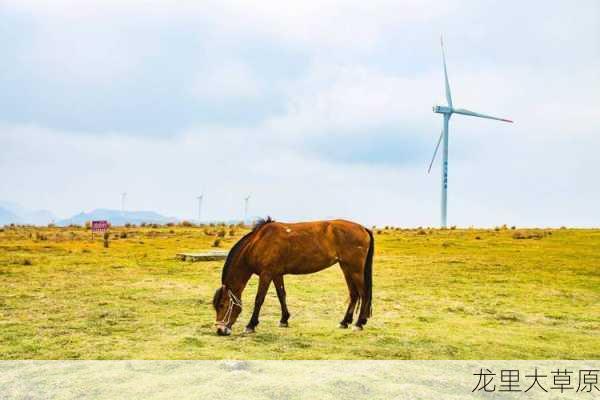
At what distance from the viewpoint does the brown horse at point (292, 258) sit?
409 inches

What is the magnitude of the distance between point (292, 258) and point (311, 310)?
3.00 metres

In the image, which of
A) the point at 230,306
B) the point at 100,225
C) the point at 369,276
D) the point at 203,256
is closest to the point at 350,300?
the point at 369,276

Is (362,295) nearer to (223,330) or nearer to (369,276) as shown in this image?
(369,276)

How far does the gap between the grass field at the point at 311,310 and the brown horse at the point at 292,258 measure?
61cm

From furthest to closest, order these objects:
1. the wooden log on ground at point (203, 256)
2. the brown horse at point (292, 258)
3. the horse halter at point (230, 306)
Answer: the wooden log on ground at point (203, 256) → the brown horse at point (292, 258) → the horse halter at point (230, 306)

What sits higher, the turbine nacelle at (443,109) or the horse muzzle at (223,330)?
the turbine nacelle at (443,109)

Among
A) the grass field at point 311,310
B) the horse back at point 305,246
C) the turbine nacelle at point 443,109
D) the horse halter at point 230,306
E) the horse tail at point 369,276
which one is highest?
the turbine nacelle at point 443,109

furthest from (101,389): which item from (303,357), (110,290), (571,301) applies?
(571,301)

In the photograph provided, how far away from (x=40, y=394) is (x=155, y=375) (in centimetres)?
127

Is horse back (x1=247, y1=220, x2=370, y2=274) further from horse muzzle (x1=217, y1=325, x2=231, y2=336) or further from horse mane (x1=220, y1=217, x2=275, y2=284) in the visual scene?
horse muzzle (x1=217, y1=325, x2=231, y2=336)

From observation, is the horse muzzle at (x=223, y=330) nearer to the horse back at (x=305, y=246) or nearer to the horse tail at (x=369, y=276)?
the horse back at (x=305, y=246)

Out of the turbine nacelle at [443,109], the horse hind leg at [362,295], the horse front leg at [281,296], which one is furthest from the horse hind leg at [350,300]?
the turbine nacelle at [443,109]

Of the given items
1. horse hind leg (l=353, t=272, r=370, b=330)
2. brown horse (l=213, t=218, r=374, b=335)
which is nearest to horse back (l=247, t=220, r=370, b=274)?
brown horse (l=213, t=218, r=374, b=335)

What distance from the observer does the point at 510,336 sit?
1083 centimetres
